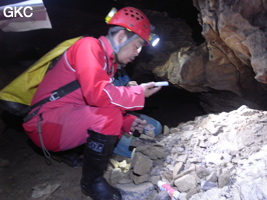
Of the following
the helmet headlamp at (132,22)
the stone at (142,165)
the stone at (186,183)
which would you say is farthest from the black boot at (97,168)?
the helmet headlamp at (132,22)

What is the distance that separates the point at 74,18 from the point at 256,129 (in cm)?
425

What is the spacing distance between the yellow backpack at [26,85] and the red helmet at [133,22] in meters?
0.52

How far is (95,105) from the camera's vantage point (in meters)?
2.41

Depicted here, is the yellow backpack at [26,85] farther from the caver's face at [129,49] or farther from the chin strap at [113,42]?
the caver's face at [129,49]

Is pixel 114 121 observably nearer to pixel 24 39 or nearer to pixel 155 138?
pixel 155 138

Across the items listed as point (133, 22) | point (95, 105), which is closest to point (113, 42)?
point (133, 22)

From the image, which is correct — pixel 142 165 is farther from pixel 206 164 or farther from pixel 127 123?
pixel 127 123

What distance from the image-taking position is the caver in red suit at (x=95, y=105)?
2352 mm

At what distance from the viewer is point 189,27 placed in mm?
4543

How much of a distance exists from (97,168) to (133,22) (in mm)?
1512

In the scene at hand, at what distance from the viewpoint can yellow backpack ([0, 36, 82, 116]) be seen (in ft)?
8.53

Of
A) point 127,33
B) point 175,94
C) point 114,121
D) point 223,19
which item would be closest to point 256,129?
point 223,19

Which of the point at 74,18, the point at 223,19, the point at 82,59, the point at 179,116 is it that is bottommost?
the point at 179,116

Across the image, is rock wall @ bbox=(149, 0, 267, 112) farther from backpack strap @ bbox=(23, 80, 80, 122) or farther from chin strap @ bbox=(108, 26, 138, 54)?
backpack strap @ bbox=(23, 80, 80, 122)
